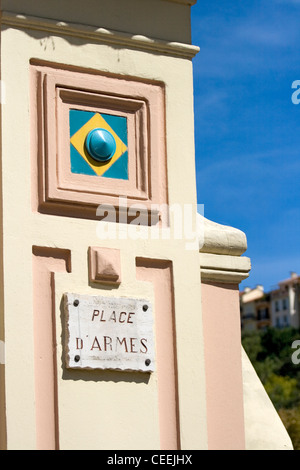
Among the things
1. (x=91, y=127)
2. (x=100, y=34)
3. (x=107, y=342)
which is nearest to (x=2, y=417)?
(x=107, y=342)

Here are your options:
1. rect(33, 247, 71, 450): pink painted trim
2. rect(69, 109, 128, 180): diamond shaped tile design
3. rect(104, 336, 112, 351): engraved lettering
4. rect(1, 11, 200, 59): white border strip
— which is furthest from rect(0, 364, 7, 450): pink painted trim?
rect(1, 11, 200, 59): white border strip

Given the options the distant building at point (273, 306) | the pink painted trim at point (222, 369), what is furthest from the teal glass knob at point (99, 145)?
the distant building at point (273, 306)

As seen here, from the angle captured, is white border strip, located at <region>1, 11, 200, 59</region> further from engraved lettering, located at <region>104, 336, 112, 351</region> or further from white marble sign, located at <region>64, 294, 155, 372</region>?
engraved lettering, located at <region>104, 336, 112, 351</region>

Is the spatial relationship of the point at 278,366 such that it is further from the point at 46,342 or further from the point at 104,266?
the point at 46,342

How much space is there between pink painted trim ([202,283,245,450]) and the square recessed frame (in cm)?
75

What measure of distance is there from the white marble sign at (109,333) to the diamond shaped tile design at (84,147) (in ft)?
2.73

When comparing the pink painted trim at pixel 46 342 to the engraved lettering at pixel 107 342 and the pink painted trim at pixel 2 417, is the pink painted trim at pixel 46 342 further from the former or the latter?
the engraved lettering at pixel 107 342

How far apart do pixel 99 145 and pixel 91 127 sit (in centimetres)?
14

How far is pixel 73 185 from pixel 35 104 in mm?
547

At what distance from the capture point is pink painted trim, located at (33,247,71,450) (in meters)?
6.15

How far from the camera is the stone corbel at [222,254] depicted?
723 cm

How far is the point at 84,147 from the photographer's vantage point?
6.76m
